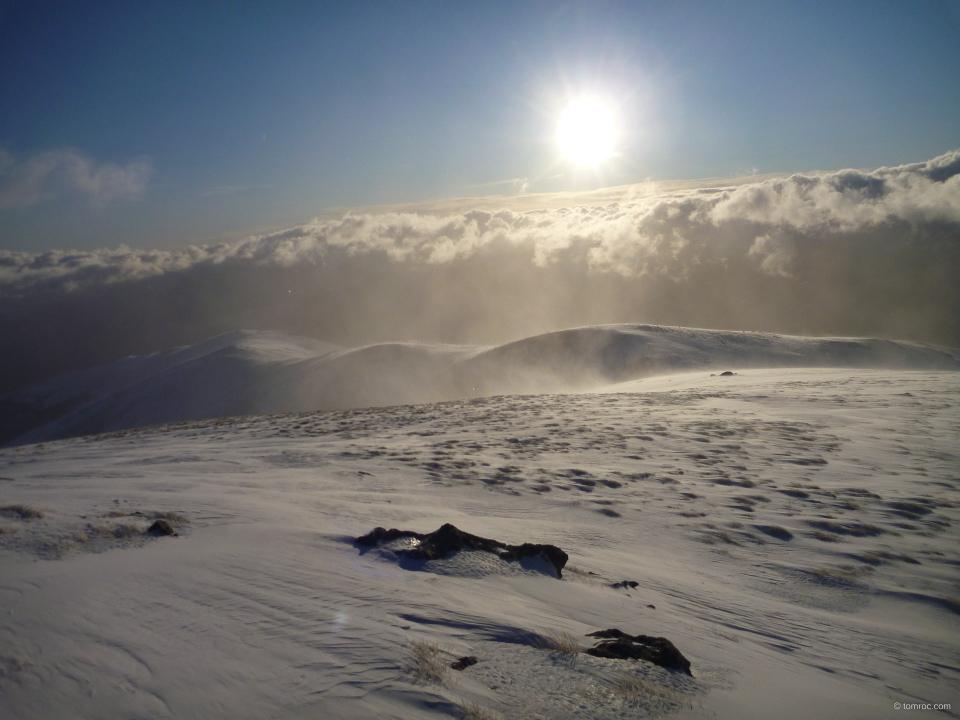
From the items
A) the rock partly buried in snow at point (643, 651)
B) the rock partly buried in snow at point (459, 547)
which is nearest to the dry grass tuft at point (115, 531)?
the rock partly buried in snow at point (459, 547)

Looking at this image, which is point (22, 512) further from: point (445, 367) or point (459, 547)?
point (445, 367)

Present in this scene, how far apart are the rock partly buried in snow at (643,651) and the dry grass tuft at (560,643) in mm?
82

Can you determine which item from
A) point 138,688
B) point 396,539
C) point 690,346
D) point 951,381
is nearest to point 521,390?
point 690,346

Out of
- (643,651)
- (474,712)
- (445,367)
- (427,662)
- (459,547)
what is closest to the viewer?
(474,712)

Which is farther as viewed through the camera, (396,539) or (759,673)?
(396,539)

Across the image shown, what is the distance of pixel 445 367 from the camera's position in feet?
158

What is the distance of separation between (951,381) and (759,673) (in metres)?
17.9

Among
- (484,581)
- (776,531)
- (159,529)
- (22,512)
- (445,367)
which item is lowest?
(445,367)

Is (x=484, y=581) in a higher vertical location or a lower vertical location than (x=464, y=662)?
lower

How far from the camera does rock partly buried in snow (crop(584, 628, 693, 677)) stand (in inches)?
125

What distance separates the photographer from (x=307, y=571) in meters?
4.01

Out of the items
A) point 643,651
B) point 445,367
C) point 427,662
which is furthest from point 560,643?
point 445,367

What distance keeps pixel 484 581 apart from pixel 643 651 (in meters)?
1.26

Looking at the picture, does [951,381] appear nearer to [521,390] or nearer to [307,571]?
[307,571]
